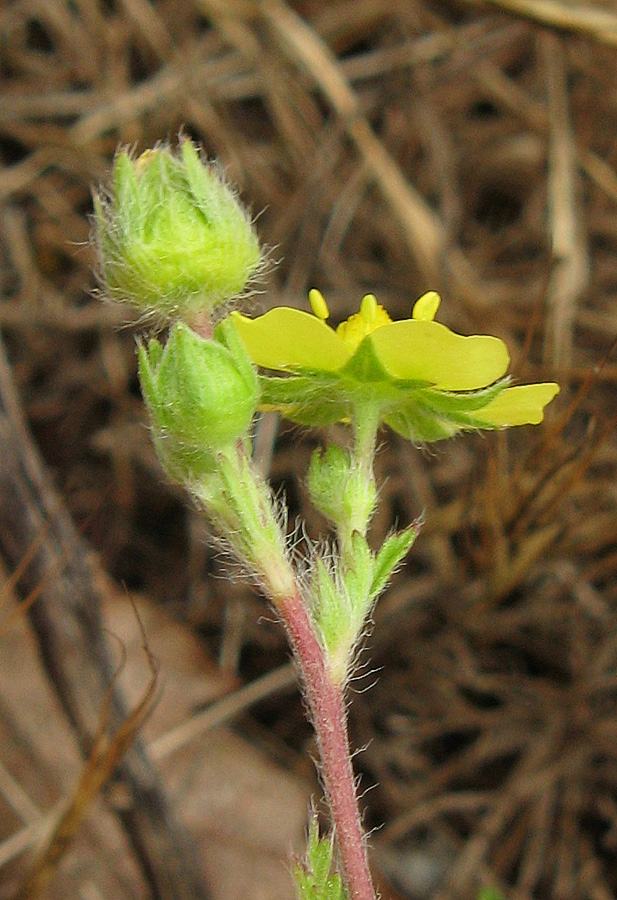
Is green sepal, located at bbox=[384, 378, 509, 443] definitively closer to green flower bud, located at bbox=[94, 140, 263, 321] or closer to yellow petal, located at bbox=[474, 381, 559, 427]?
yellow petal, located at bbox=[474, 381, 559, 427]

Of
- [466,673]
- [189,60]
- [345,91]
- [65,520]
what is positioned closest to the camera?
[65,520]

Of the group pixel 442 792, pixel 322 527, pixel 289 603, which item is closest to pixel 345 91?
pixel 322 527

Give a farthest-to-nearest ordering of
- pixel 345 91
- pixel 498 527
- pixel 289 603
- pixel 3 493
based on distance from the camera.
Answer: pixel 345 91 < pixel 498 527 < pixel 3 493 < pixel 289 603

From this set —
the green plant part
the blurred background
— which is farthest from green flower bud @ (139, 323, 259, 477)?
the blurred background

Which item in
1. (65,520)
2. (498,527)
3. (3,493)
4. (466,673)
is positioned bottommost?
(466,673)

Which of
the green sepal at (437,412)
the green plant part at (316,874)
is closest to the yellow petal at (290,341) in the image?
the green sepal at (437,412)

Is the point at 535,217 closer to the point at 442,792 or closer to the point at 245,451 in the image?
the point at 442,792
